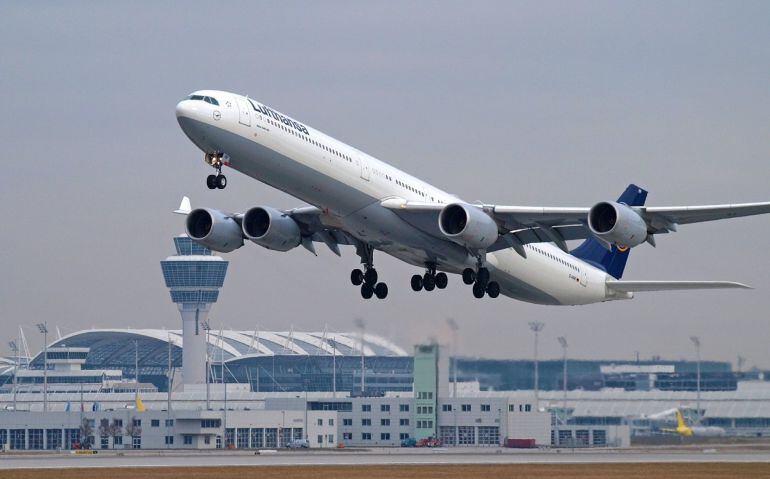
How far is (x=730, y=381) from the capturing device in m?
79.4

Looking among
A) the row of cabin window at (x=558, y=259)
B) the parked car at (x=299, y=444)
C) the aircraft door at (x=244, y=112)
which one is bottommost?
the parked car at (x=299, y=444)

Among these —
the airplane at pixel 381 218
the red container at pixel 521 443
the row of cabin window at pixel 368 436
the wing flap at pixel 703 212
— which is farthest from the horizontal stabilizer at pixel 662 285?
the row of cabin window at pixel 368 436

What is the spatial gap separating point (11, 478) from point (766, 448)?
41.3 m

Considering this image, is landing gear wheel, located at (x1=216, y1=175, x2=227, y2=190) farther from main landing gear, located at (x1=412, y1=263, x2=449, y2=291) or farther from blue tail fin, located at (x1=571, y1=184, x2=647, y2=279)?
blue tail fin, located at (x1=571, y1=184, x2=647, y2=279)

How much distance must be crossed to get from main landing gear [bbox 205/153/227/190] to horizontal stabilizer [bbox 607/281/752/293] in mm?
22385

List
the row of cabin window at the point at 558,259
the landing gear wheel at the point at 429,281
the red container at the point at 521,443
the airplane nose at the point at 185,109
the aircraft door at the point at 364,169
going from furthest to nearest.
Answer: the red container at the point at 521,443, the row of cabin window at the point at 558,259, the landing gear wheel at the point at 429,281, the aircraft door at the point at 364,169, the airplane nose at the point at 185,109

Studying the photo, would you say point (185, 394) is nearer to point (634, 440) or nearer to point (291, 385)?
point (291, 385)

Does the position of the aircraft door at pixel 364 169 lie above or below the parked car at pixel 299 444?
above

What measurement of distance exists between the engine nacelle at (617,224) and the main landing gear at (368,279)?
1207 cm

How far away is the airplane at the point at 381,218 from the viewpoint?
4912 centimetres

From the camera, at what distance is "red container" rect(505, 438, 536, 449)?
9175 cm

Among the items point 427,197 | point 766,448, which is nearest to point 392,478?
point 427,197

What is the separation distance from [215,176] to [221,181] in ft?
Answer: 0.97

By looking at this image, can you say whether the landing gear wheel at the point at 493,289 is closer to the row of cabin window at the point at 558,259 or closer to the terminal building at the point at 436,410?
the row of cabin window at the point at 558,259
